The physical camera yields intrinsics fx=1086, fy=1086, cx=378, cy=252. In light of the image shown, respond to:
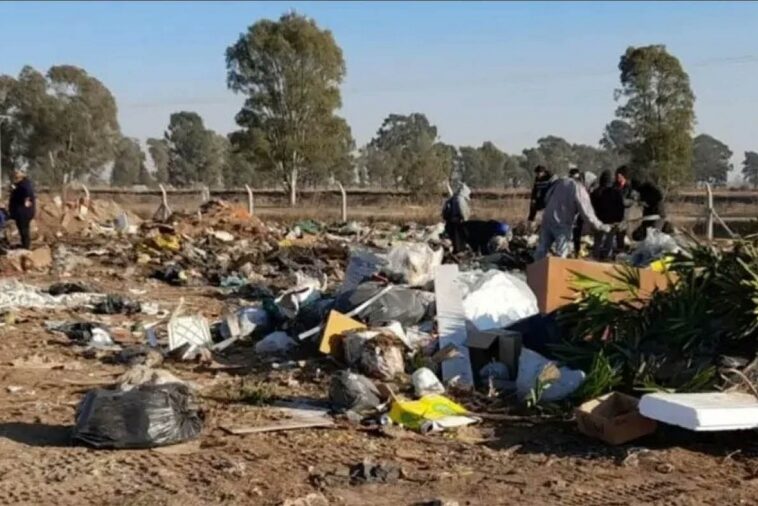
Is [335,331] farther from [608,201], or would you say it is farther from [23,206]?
[23,206]

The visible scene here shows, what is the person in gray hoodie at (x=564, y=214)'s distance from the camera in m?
12.7

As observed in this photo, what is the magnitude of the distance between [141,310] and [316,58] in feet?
118

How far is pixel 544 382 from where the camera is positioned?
7578 millimetres

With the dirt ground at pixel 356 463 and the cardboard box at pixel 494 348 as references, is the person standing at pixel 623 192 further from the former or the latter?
the dirt ground at pixel 356 463

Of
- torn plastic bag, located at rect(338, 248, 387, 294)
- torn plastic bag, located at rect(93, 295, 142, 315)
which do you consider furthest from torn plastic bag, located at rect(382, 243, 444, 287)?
torn plastic bag, located at rect(93, 295, 142, 315)

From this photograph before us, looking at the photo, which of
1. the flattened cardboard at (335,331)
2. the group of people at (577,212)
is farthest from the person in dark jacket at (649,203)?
the flattened cardboard at (335,331)

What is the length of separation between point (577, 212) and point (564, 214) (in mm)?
157

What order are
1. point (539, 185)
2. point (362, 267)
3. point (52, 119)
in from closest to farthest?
point (362, 267), point (539, 185), point (52, 119)

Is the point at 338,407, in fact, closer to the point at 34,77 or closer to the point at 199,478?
the point at 199,478

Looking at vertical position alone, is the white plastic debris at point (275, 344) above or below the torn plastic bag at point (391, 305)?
below

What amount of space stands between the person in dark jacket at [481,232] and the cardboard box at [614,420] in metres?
10.4

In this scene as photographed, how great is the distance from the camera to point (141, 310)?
41.3 ft

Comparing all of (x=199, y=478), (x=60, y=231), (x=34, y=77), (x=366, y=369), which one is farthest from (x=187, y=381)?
(x=34, y=77)

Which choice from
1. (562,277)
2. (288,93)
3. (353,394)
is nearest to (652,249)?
(562,277)
